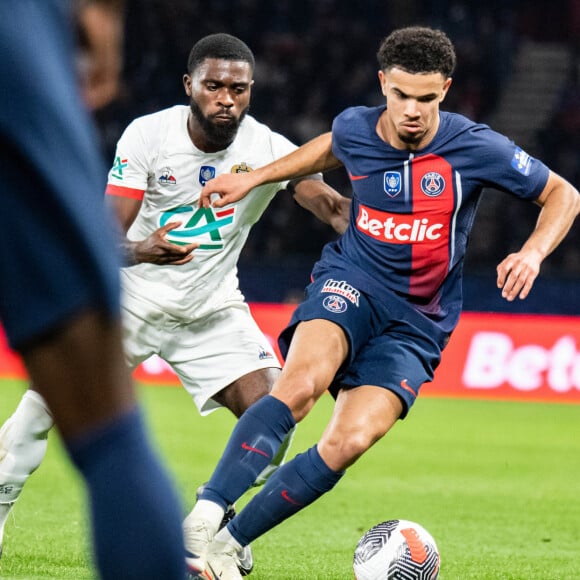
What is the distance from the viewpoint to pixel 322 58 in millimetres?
19438

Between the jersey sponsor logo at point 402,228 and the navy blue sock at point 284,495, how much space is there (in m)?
0.94

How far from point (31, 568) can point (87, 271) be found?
2.83 meters

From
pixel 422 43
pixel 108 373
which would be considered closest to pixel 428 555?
pixel 422 43

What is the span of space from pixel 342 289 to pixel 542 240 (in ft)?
2.56

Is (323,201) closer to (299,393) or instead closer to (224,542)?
(299,393)

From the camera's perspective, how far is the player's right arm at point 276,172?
14.1 feet

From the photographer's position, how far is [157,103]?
18.6 m

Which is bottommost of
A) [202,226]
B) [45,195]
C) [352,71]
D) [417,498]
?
[352,71]

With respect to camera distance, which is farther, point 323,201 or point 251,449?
point 323,201

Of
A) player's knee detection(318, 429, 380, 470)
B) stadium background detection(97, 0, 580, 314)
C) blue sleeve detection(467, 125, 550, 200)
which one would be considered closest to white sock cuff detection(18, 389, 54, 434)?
player's knee detection(318, 429, 380, 470)

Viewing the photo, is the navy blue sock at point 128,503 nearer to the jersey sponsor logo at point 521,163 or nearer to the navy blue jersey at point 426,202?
the navy blue jersey at point 426,202

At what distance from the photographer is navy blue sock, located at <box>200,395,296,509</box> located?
3.75 metres

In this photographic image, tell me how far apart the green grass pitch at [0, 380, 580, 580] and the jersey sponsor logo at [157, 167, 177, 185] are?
4.58ft

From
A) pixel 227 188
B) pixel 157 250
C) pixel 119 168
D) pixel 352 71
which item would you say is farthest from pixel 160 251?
pixel 352 71
